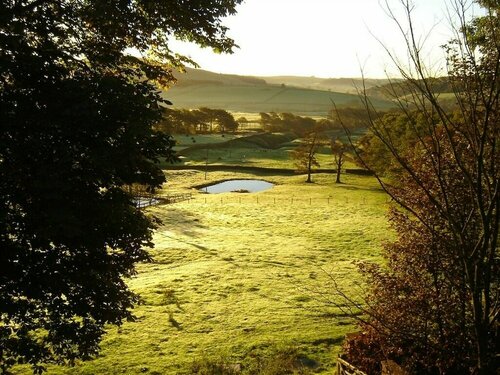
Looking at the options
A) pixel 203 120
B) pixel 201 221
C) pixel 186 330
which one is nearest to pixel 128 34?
pixel 186 330

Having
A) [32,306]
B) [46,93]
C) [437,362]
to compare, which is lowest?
[437,362]

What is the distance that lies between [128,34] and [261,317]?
1580cm

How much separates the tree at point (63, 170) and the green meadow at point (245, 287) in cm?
522

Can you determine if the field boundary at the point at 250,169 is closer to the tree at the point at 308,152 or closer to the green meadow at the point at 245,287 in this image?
the tree at the point at 308,152

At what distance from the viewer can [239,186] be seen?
8119 cm

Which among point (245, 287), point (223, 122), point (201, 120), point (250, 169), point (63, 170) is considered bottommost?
point (245, 287)

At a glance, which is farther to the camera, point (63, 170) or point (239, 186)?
point (239, 186)

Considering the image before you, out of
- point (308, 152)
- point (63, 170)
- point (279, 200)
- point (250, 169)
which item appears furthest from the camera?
point (250, 169)

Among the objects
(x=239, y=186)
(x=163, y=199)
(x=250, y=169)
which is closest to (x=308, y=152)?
(x=250, y=169)

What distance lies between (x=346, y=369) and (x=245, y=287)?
14.7 meters

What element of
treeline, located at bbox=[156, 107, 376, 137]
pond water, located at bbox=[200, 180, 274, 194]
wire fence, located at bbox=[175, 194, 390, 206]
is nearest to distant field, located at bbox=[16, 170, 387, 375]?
wire fence, located at bbox=[175, 194, 390, 206]

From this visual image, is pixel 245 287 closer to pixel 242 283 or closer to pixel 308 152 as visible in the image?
pixel 242 283

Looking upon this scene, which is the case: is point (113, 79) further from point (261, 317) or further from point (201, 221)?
point (201, 221)

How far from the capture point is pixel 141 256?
41.1 feet
